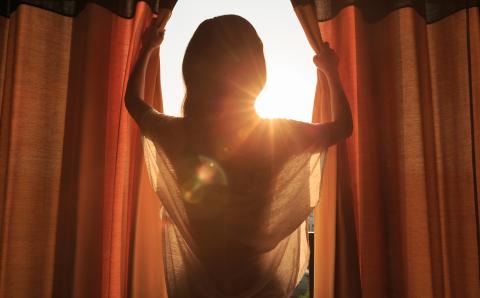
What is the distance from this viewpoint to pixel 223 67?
964 mm

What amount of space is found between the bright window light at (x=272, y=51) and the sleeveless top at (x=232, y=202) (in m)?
0.42

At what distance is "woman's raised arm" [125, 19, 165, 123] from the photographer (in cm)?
109

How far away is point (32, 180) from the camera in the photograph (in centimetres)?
132

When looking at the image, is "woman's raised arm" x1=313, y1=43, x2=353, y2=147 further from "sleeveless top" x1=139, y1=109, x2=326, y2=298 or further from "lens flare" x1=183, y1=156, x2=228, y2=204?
"lens flare" x1=183, y1=156, x2=228, y2=204

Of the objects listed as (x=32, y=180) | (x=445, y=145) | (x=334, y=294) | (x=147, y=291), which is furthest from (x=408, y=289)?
(x=32, y=180)

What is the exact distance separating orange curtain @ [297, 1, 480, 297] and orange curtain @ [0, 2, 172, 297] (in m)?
0.63

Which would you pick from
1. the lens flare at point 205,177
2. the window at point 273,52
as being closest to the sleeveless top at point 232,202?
the lens flare at point 205,177

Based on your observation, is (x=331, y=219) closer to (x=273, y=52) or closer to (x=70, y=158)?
(x=273, y=52)

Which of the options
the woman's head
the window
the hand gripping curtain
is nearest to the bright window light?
the window

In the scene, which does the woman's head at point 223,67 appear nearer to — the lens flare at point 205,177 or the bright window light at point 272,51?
the lens flare at point 205,177

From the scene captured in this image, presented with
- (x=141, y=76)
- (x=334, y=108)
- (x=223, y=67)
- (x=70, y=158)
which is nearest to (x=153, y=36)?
(x=141, y=76)

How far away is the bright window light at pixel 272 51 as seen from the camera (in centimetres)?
142

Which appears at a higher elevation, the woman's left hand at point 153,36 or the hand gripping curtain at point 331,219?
the woman's left hand at point 153,36

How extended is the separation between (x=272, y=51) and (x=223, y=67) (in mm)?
572
